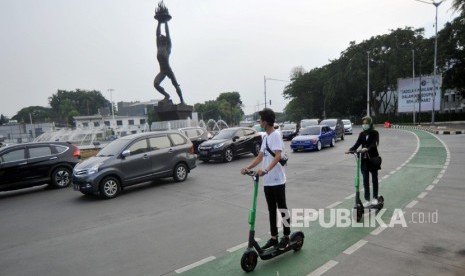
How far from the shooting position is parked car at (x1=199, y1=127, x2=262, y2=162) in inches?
581

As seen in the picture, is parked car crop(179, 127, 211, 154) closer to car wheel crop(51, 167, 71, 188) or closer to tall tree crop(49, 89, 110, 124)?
car wheel crop(51, 167, 71, 188)

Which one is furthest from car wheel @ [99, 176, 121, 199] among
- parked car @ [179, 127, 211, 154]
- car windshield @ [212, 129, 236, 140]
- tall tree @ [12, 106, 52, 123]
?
tall tree @ [12, 106, 52, 123]

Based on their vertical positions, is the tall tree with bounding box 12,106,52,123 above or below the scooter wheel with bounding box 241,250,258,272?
above

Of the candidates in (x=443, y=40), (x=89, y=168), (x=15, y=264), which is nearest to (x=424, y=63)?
(x=443, y=40)

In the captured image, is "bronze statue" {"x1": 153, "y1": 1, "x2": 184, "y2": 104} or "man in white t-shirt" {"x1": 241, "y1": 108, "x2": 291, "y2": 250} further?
"bronze statue" {"x1": 153, "y1": 1, "x2": 184, "y2": 104}

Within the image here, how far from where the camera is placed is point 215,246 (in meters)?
4.93

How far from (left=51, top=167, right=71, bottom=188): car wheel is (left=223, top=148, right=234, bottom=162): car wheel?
663 centimetres

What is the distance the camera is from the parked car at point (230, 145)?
581 inches

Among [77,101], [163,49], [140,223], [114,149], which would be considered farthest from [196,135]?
[77,101]

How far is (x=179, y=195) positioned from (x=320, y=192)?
12.4ft

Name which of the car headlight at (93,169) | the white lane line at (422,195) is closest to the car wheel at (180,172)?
the car headlight at (93,169)

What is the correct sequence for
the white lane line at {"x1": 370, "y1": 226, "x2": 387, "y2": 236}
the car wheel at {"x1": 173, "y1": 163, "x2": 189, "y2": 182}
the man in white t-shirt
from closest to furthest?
the man in white t-shirt
the white lane line at {"x1": 370, "y1": 226, "x2": 387, "y2": 236}
the car wheel at {"x1": 173, "y1": 163, "x2": 189, "y2": 182}

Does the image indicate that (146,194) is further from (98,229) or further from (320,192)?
(320,192)

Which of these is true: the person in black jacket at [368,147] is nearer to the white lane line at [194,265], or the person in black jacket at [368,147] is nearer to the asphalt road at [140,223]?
the asphalt road at [140,223]
